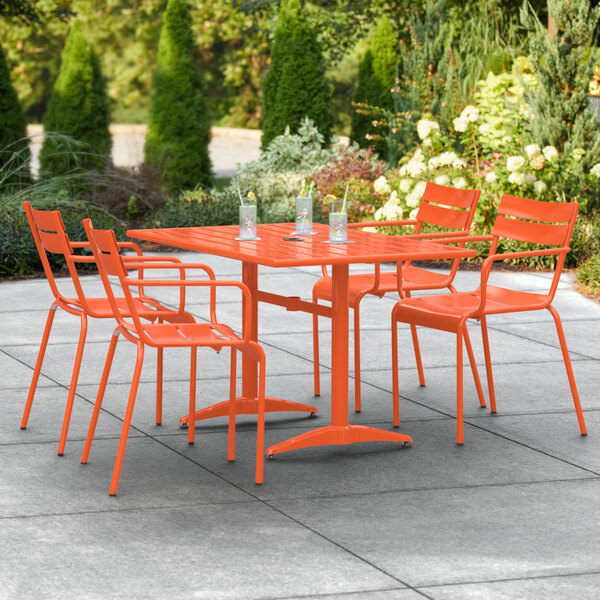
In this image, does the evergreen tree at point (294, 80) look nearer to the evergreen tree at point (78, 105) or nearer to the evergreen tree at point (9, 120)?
the evergreen tree at point (78, 105)

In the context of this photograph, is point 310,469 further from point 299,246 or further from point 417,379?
point 417,379

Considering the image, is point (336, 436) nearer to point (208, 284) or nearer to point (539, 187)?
point (208, 284)

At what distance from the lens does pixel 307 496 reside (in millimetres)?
4391

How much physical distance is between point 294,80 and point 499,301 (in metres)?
9.90

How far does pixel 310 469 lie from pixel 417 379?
176 centimetres

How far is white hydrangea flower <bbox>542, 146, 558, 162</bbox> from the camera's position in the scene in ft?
35.3

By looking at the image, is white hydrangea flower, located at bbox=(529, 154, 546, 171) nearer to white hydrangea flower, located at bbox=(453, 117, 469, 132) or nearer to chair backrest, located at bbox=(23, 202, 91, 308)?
white hydrangea flower, located at bbox=(453, 117, 469, 132)

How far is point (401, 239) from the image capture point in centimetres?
537

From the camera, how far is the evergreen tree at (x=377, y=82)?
50.4 feet

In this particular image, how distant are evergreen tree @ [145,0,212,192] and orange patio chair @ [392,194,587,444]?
960 centimetres

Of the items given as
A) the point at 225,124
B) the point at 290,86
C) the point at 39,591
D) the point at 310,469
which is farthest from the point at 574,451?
the point at 225,124

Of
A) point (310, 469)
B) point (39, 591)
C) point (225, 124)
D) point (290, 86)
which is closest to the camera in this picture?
point (39, 591)

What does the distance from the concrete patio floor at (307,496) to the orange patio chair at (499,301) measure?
273mm

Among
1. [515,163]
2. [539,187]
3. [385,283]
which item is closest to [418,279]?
[385,283]
